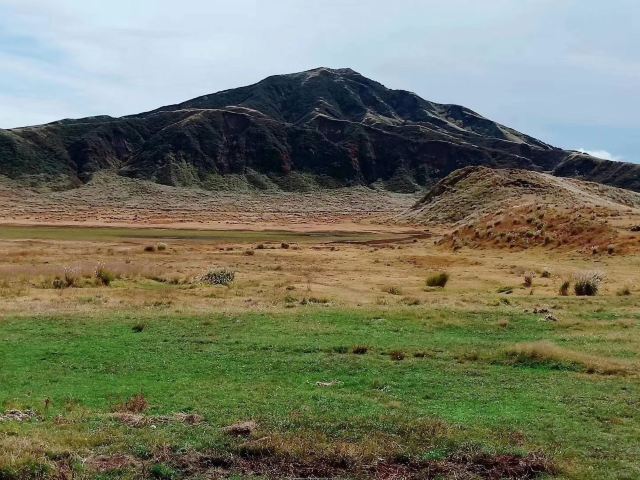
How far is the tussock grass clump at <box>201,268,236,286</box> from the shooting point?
3347cm

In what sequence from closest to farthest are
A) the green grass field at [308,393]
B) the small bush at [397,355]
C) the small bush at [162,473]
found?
the small bush at [162,473], the green grass field at [308,393], the small bush at [397,355]

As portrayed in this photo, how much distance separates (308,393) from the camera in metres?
13.4

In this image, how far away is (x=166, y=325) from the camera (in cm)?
2078

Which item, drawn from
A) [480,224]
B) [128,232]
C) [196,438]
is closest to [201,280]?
[196,438]

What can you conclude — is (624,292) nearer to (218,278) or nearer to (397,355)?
(397,355)

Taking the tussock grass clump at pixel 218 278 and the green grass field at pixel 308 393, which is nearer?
the green grass field at pixel 308 393

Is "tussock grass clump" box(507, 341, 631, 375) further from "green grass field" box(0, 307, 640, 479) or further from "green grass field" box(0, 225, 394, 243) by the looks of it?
"green grass field" box(0, 225, 394, 243)

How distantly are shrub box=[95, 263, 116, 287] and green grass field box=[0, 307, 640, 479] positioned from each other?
11.1 meters

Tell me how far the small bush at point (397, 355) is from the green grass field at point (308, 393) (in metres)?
0.14

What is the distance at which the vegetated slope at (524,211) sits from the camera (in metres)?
51.8

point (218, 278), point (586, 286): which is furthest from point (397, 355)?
point (218, 278)

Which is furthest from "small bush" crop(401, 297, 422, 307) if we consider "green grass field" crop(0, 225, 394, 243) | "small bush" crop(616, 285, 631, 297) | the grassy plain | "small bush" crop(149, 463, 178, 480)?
"green grass field" crop(0, 225, 394, 243)

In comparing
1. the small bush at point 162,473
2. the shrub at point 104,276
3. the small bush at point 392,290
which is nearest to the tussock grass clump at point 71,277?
the shrub at point 104,276

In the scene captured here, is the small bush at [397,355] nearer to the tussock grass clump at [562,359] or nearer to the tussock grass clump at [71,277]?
the tussock grass clump at [562,359]
